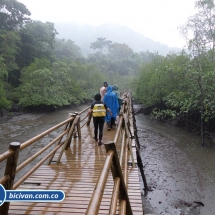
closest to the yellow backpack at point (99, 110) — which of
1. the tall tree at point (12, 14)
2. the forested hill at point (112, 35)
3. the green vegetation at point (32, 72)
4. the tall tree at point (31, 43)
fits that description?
the green vegetation at point (32, 72)

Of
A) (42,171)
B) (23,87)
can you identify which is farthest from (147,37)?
(42,171)

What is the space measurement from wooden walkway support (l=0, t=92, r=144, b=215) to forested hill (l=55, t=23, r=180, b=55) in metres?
140

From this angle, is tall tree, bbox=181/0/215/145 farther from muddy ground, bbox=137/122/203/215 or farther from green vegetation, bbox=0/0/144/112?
green vegetation, bbox=0/0/144/112

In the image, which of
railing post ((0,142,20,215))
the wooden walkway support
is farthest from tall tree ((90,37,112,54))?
railing post ((0,142,20,215))

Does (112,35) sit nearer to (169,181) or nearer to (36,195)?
(169,181)

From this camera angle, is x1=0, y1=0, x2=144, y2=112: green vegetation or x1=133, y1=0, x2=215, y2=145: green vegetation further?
x1=0, y1=0, x2=144, y2=112: green vegetation

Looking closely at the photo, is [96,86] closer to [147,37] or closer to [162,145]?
[162,145]

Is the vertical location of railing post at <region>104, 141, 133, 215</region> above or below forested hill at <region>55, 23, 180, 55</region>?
below

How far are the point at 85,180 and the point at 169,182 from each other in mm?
4681

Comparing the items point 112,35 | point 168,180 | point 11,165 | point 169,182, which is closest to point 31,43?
point 168,180

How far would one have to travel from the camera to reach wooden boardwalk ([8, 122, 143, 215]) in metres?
2.64

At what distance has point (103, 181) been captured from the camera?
4.82 ft

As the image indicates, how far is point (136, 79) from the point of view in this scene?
27.0 metres

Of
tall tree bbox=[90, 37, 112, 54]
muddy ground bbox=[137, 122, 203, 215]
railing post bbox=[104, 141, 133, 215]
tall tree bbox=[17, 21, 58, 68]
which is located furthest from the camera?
tall tree bbox=[90, 37, 112, 54]
